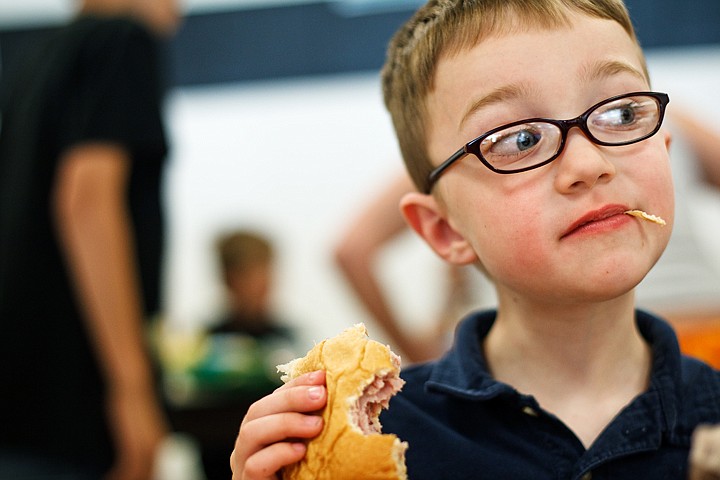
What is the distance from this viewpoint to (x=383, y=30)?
4.59m

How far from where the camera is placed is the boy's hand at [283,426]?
1.00 m

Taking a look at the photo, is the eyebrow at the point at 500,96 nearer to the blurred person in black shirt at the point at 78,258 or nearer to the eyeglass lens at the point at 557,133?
the eyeglass lens at the point at 557,133

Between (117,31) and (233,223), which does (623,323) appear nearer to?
(117,31)

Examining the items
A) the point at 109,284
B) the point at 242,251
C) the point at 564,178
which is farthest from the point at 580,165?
the point at 242,251

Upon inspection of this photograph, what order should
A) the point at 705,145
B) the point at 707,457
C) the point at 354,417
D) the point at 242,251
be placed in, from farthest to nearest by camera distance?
the point at 242,251
the point at 705,145
the point at 354,417
the point at 707,457

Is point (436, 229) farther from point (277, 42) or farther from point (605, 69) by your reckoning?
point (277, 42)

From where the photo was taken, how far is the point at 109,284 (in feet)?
7.50

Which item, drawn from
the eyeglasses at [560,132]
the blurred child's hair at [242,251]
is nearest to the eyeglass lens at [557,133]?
the eyeglasses at [560,132]

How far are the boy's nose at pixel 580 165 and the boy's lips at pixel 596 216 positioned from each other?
0.11 feet

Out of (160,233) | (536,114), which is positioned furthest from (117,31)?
(536,114)

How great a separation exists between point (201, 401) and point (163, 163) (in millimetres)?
1009

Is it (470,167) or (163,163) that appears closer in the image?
(470,167)

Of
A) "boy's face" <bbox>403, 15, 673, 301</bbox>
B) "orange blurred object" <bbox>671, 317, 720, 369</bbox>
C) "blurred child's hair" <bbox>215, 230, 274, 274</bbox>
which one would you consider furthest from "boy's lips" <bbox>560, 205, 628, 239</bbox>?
"blurred child's hair" <bbox>215, 230, 274, 274</bbox>

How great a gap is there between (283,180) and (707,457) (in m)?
4.52
